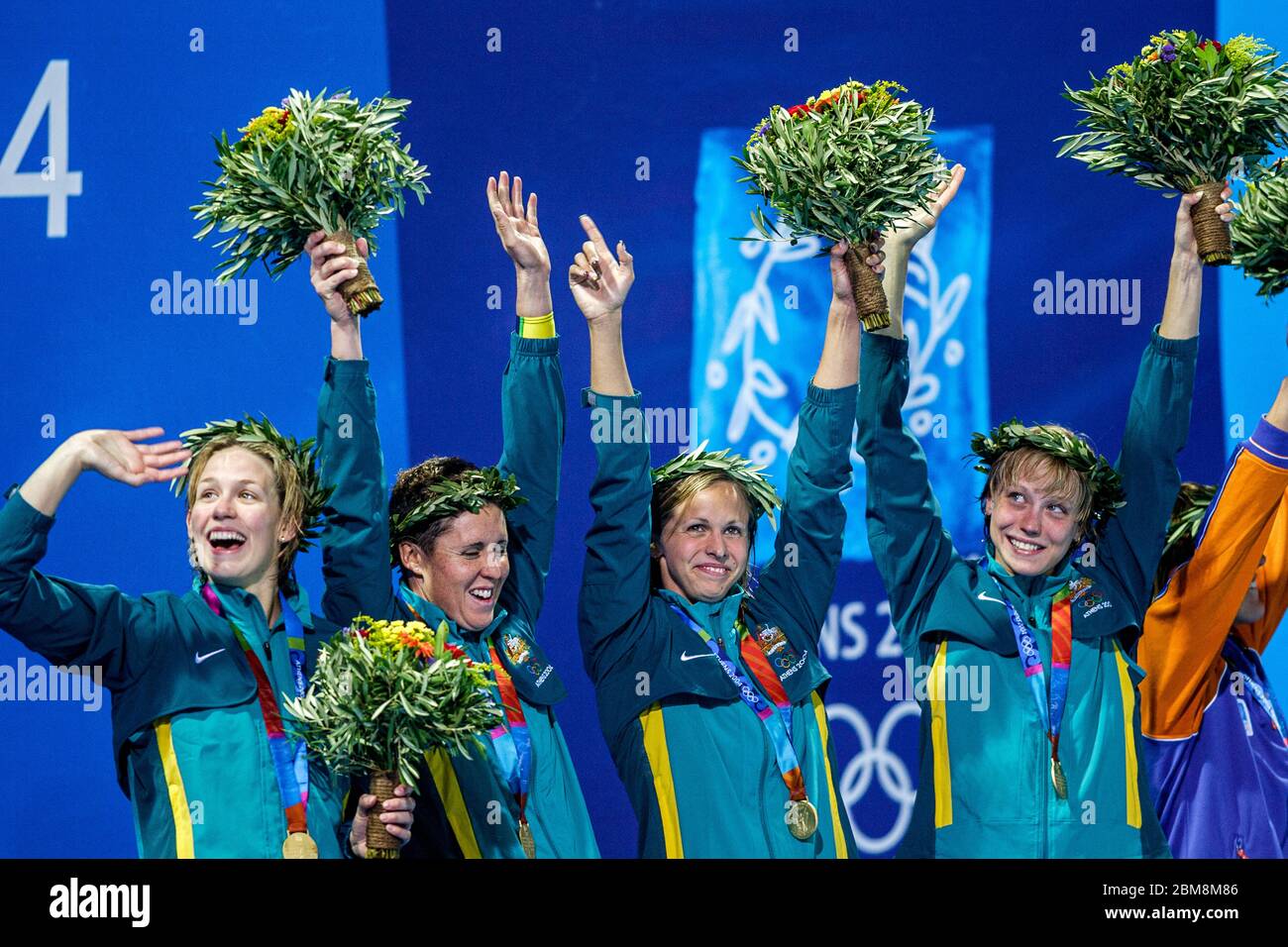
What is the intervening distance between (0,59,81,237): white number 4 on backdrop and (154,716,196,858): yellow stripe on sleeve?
2.18m

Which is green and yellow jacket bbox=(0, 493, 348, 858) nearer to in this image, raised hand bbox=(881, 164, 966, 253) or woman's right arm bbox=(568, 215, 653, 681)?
woman's right arm bbox=(568, 215, 653, 681)

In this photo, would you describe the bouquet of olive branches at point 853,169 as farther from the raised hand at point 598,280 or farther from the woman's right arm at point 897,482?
the raised hand at point 598,280

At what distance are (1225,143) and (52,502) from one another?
3.08 metres

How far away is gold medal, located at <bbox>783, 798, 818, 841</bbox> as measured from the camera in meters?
4.76

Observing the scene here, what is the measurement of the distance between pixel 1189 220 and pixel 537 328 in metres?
1.75

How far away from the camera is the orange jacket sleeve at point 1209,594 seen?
5.12 metres

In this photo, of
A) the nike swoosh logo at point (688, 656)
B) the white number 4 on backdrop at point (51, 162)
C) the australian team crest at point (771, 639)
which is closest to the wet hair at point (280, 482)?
the nike swoosh logo at point (688, 656)

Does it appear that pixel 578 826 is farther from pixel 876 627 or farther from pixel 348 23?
pixel 348 23

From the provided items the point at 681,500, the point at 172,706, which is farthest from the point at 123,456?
the point at 681,500

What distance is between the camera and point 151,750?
4.42 meters

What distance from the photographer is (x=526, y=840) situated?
15.1ft

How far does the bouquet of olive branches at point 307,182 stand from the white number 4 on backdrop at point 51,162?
132 centimetres

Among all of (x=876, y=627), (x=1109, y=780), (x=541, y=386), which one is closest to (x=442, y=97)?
(x=541, y=386)
